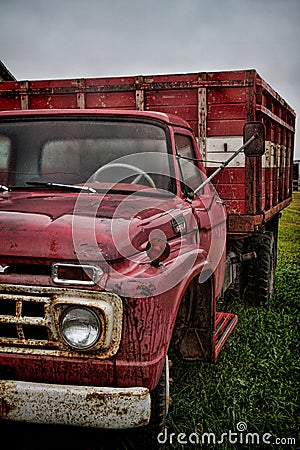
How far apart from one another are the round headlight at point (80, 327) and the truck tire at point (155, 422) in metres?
0.48

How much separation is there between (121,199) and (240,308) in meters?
3.65

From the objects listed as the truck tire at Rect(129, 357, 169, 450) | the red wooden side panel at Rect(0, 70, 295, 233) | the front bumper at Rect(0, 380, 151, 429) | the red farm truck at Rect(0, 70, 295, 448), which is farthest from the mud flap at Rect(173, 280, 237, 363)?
the red wooden side panel at Rect(0, 70, 295, 233)

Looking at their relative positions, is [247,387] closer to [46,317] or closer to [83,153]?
[83,153]

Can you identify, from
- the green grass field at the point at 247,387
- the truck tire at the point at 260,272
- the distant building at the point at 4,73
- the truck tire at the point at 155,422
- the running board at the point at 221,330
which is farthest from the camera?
the distant building at the point at 4,73

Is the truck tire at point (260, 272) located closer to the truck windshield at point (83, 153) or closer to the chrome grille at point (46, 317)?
the truck windshield at point (83, 153)

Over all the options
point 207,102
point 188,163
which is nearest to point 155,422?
point 188,163

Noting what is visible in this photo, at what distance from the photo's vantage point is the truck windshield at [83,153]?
360cm

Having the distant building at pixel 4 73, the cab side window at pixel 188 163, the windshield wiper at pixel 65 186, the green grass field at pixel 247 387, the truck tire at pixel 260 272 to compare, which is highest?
the distant building at pixel 4 73

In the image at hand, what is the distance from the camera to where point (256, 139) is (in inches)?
150

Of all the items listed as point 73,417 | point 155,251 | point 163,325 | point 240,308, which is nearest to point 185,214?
point 155,251

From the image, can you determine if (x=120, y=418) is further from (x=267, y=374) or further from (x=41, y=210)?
(x=267, y=374)

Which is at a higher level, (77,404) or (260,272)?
(77,404)

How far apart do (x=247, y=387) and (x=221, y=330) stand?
439 millimetres
